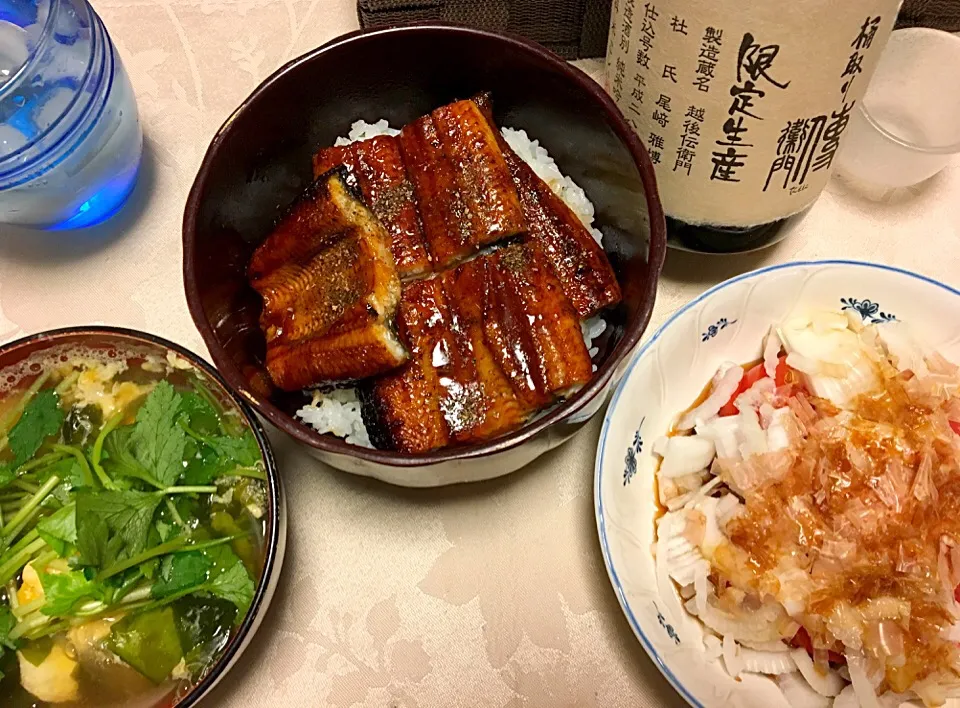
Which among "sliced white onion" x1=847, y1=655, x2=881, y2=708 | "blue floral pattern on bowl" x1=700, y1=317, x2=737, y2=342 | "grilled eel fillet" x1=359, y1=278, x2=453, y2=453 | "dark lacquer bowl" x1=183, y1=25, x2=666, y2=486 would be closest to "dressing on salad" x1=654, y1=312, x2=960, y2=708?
"sliced white onion" x1=847, y1=655, x2=881, y2=708

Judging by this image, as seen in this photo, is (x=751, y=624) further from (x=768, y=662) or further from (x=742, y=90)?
(x=742, y=90)

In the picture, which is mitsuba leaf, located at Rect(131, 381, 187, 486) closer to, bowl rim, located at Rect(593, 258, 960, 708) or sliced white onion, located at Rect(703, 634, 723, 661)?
bowl rim, located at Rect(593, 258, 960, 708)

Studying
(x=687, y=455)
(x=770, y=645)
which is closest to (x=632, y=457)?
(x=687, y=455)

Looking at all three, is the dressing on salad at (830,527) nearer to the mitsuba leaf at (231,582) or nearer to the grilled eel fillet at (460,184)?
the grilled eel fillet at (460,184)

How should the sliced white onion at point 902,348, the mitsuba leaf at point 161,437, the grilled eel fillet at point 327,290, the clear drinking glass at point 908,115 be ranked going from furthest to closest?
the clear drinking glass at point 908,115, the sliced white onion at point 902,348, the mitsuba leaf at point 161,437, the grilled eel fillet at point 327,290

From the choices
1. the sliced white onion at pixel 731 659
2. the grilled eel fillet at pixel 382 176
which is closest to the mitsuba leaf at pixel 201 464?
the grilled eel fillet at pixel 382 176

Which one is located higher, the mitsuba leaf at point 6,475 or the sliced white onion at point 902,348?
the sliced white onion at point 902,348
